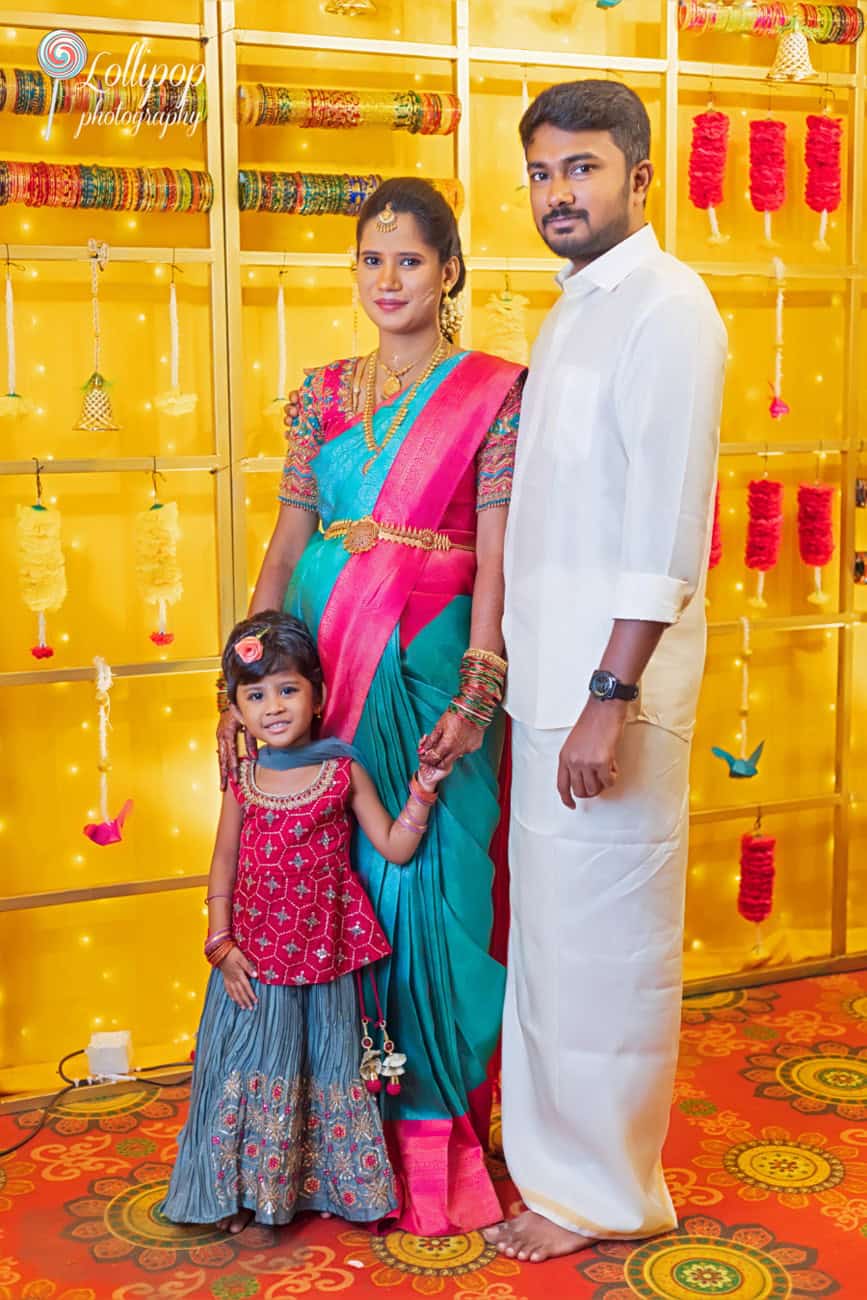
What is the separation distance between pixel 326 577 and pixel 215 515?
65 centimetres

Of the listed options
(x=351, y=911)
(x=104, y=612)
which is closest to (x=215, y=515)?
(x=104, y=612)

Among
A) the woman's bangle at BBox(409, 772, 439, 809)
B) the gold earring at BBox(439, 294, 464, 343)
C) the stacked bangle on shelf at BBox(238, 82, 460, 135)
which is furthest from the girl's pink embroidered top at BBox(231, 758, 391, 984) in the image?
the stacked bangle on shelf at BBox(238, 82, 460, 135)

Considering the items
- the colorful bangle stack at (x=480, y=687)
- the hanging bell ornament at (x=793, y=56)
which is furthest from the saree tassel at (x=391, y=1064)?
the hanging bell ornament at (x=793, y=56)

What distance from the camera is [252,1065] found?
243 centimetres

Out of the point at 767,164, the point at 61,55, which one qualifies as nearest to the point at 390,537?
the point at 61,55

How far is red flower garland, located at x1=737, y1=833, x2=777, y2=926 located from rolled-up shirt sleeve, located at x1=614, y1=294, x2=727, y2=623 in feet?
4.90

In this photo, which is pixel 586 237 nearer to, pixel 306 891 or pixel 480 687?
pixel 480 687

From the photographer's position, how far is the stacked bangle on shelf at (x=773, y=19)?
10.6ft

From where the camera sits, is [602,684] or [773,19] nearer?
[602,684]

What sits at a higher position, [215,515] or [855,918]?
[215,515]

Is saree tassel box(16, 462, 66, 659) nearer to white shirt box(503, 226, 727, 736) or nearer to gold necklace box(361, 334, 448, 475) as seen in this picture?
gold necklace box(361, 334, 448, 475)

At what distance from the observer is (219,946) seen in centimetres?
249

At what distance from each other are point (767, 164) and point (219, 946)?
6.75 ft

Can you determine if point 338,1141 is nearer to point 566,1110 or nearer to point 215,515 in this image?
point 566,1110
